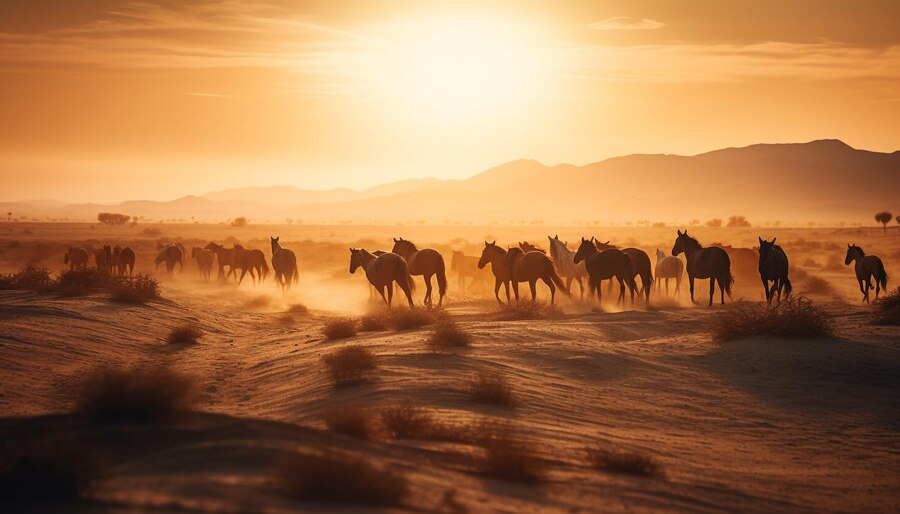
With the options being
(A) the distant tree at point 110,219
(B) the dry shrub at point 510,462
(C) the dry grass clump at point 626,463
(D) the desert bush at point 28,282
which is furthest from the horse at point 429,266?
(A) the distant tree at point 110,219

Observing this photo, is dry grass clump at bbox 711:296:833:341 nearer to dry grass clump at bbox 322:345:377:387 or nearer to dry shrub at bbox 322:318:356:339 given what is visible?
dry shrub at bbox 322:318:356:339

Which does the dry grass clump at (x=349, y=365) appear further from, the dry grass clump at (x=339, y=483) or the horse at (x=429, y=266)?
the horse at (x=429, y=266)

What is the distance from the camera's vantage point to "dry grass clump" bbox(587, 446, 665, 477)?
881 centimetres

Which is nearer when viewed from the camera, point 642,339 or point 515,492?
point 515,492

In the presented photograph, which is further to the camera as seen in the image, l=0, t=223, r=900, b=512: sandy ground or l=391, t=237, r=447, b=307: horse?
l=391, t=237, r=447, b=307: horse

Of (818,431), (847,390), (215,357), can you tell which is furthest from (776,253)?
(215,357)

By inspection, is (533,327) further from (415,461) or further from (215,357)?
(415,461)

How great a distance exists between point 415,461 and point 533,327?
10.7 meters

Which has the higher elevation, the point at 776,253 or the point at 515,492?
the point at 776,253

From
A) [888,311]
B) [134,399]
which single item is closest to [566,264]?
[888,311]

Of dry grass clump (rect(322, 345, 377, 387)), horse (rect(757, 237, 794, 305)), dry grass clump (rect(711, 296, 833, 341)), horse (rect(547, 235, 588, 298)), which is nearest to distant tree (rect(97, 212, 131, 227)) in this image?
horse (rect(547, 235, 588, 298))

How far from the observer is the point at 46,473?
22.5ft

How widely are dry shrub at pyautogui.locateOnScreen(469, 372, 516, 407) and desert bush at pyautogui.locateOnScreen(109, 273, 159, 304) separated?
50.9 feet

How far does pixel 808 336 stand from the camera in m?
17.0
